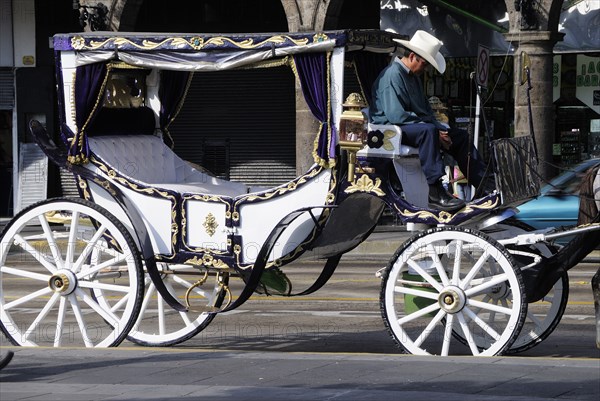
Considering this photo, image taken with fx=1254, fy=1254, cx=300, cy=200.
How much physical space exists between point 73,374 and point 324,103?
3058 mm

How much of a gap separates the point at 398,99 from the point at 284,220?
1.33m

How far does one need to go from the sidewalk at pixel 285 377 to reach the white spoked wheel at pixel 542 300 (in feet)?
4.61

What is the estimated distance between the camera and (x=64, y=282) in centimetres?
1029

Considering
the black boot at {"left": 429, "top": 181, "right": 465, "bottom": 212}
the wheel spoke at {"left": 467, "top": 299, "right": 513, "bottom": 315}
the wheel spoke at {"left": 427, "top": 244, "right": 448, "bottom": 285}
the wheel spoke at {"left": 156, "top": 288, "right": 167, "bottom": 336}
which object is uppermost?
the black boot at {"left": 429, "top": 181, "right": 465, "bottom": 212}

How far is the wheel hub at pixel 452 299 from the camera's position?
934 centimetres

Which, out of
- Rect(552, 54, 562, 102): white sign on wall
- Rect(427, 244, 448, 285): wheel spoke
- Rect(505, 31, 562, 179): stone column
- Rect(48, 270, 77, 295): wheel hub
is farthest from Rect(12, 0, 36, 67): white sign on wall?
Rect(427, 244, 448, 285): wheel spoke

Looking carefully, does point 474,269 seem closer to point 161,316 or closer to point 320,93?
point 320,93

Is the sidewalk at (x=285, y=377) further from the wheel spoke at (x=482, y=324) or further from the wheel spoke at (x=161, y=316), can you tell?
the wheel spoke at (x=161, y=316)

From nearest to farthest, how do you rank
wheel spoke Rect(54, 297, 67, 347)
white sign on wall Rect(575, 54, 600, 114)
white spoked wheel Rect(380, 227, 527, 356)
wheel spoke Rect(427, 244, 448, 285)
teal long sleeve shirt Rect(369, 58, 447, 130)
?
white spoked wheel Rect(380, 227, 527, 356)
wheel spoke Rect(427, 244, 448, 285)
teal long sleeve shirt Rect(369, 58, 447, 130)
wheel spoke Rect(54, 297, 67, 347)
white sign on wall Rect(575, 54, 600, 114)

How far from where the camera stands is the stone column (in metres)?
21.4

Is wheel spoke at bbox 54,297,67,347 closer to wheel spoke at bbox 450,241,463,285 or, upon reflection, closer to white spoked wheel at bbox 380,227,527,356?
white spoked wheel at bbox 380,227,527,356

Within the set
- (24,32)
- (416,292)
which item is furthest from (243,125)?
(416,292)

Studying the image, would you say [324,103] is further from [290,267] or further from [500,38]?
[500,38]

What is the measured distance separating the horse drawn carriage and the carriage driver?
0.15 m
